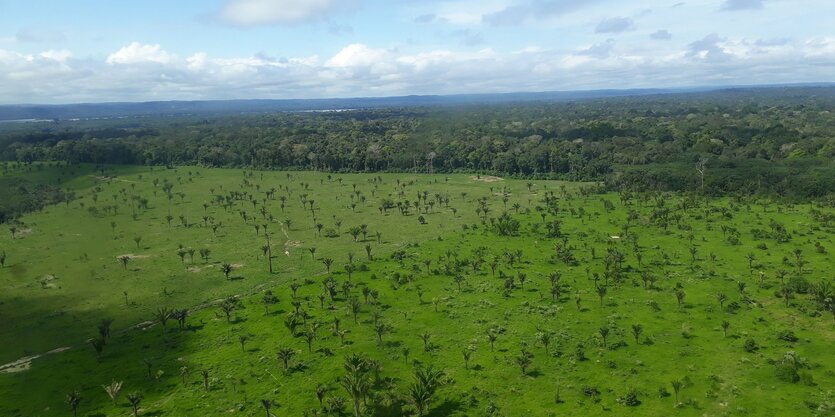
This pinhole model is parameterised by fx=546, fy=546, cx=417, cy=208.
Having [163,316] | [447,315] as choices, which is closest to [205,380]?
[163,316]

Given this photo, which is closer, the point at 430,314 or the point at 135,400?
the point at 135,400

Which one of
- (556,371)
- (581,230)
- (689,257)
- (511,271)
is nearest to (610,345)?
(556,371)

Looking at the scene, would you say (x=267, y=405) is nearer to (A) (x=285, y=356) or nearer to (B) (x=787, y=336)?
(A) (x=285, y=356)

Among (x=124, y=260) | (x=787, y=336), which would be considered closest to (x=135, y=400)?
(x=124, y=260)

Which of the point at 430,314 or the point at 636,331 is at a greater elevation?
the point at 636,331

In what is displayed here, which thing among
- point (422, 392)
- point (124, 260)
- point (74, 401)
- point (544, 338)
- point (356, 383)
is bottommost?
point (74, 401)

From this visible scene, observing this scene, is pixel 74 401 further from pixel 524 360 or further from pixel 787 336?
pixel 787 336

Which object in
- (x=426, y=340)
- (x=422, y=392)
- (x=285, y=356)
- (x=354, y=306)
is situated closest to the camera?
(x=422, y=392)

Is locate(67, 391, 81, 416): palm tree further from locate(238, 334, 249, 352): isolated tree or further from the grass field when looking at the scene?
locate(238, 334, 249, 352): isolated tree

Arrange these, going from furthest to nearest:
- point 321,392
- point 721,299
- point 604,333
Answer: point 721,299 → point 604,333 → point 321,392
